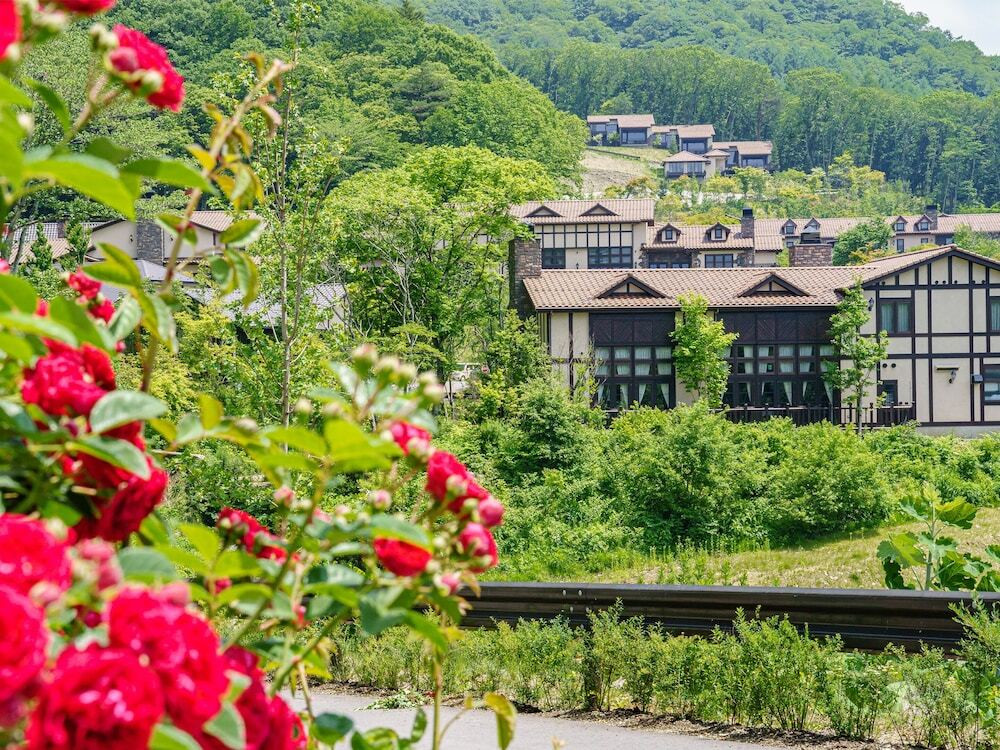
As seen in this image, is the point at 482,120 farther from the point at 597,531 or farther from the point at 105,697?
the point at 105,697

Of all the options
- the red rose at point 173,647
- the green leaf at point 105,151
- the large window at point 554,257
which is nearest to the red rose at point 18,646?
the red rose at point 173,647

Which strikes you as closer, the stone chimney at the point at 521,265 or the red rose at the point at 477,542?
the red rose at the point at 477,542

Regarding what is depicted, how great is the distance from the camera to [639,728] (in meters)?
6.20

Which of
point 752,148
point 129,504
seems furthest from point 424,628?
point 752,148

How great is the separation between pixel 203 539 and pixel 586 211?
174ft

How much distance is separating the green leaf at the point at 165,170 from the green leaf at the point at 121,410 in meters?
0.27

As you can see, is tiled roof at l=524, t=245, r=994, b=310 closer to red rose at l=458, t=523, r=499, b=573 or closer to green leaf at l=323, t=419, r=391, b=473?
red rose at l=458, t=523, r=499, b=573

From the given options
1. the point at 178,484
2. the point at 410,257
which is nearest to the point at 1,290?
the point at 178,484

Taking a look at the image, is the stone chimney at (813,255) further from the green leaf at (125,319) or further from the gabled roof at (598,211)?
the green leaf at (125,319)

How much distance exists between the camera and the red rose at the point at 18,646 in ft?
2.70

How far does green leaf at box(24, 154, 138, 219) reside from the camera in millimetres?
1188

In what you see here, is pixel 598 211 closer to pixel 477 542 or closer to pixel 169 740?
pixel 477 542

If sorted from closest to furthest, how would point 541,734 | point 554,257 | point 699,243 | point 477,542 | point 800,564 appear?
1. point 477,542
2. point 541,734
3. point 800,564
4. point 554,257
5. point 699,243

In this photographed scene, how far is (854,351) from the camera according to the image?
3456 cm
